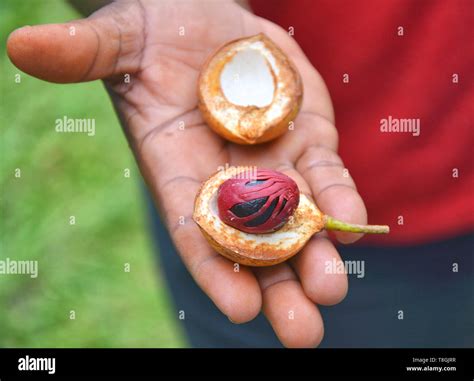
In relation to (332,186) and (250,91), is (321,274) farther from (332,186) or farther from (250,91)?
(250,91)

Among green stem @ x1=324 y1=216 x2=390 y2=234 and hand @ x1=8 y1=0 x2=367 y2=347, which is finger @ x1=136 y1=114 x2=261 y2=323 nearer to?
hand @ x1=8 y1=0 x2=367 y2=347

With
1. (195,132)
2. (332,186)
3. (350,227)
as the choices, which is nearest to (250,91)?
(195,132)

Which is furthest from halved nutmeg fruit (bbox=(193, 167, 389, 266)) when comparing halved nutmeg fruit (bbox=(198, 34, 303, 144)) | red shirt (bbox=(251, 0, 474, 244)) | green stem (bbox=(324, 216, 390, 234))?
red shirt (bbox=(251, 0, 474, 244))

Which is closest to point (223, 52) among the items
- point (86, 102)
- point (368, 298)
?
point (86, 102)

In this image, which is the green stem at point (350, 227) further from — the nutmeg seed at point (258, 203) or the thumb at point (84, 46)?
the thumb at point (84, 46)

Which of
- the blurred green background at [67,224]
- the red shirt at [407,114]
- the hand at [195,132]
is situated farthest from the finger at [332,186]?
the blurred green background at [67,224]
